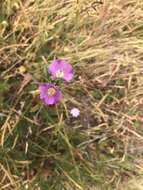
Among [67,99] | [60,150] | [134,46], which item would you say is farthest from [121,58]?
[60,150]

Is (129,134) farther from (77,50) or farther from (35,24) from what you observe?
(35,24)

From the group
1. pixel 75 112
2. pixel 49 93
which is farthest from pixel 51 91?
pixel 75 112

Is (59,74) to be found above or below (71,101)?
above

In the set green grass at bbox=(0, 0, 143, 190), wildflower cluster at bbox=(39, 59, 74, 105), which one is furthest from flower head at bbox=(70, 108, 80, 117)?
wildflower cluster at bbox=(39, 59, 74, 105)

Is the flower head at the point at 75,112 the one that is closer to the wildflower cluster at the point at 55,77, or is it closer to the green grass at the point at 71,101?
the green grass at the point at 71,101

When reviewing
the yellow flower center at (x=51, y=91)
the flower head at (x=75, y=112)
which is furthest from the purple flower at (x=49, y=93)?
the flower head at (x=75, y=112)

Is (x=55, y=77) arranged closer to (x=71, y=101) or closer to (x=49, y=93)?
(x=49, y=93)

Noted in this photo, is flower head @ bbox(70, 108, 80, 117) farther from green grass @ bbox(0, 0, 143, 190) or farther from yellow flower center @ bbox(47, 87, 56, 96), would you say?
yellow flower center @ bbox(47, 87, 56, 96)
